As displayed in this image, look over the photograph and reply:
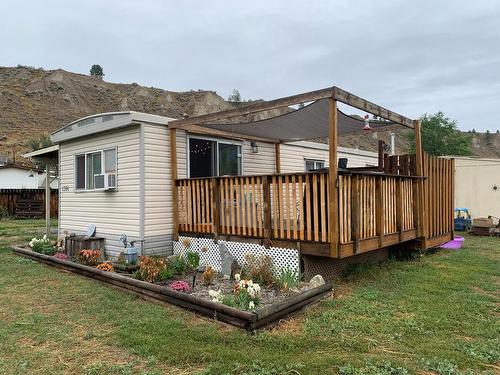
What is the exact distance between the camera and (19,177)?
26.1 meters

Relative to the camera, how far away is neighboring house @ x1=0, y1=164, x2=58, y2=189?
25628 millimetres

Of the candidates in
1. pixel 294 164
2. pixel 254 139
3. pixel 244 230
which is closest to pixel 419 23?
pixel 294 164

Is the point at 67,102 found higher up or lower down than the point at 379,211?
higher up

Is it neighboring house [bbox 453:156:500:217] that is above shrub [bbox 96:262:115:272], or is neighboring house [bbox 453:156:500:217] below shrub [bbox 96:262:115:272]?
above

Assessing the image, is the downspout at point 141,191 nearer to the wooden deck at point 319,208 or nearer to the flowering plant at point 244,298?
the wooden deck at point 319,208

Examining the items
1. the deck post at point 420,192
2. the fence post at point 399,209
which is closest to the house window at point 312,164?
the deck post at point 420,192

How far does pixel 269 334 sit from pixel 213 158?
17.2 ft

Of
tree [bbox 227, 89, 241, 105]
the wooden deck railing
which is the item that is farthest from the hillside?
the wooden deck railing

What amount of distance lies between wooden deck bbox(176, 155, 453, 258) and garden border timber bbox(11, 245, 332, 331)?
0.85 m

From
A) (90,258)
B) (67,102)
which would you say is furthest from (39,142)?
(90,258)

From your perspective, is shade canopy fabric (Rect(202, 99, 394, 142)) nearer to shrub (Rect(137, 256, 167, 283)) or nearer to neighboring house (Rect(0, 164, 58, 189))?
shrub (Rect(137, 256, 167, 283))

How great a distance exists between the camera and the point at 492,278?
5848 mm

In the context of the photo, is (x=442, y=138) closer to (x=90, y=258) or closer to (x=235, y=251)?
(x=235, y=251)

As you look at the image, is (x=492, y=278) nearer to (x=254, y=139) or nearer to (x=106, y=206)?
(x=254, y=139)
